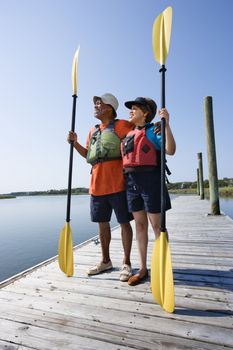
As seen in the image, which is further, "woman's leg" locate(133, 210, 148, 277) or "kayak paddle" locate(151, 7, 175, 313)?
"woman's leg" locate(133, 210, 148, 277)

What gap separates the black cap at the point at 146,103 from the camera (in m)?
3.17

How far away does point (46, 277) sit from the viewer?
332cm

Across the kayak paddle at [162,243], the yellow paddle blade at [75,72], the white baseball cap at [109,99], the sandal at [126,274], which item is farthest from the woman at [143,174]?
the yellow paddle blade at [75,72]

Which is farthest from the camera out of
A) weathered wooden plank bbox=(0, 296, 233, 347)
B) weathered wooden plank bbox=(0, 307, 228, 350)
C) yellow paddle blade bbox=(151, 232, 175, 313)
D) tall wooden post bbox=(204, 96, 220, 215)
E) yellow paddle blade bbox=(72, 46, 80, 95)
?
tall wooden post bbox=(204, 96, 220, 215)

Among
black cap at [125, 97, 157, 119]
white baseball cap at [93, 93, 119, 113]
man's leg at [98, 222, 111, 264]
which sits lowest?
man's leg at [98, 222, 111, 264]

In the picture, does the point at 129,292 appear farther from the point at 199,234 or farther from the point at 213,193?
the point at 213,193

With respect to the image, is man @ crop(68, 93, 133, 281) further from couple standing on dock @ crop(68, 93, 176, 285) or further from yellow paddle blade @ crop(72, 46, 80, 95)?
yellow paddle blade @ crop(72, 46, 80, 95)

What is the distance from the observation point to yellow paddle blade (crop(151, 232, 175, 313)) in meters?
2.31

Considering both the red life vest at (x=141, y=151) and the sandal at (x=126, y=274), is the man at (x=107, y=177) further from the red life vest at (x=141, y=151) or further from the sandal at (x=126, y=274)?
the red life vest at (x=141, y=151)

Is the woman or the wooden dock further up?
the woman

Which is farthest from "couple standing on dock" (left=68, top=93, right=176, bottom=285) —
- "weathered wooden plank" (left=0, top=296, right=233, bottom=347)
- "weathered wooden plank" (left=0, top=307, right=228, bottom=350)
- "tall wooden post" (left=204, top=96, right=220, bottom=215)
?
"tall wooden post" (left=204, top=96, right=220, bottom=215)

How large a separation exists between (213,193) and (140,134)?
255 inches

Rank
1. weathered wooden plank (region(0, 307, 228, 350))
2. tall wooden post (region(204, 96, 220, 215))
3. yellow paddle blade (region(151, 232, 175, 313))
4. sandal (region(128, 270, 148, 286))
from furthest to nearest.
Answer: tall wooden post (region(204, 96, 220, 215))
sandal (region(128, 270, 148, 286))
yellow paddle blade (region(151, 232, 175, 313))
weathered wooden plank (region(0, 307, 228, 350))

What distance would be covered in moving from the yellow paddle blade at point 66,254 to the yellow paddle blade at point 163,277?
1.33m
